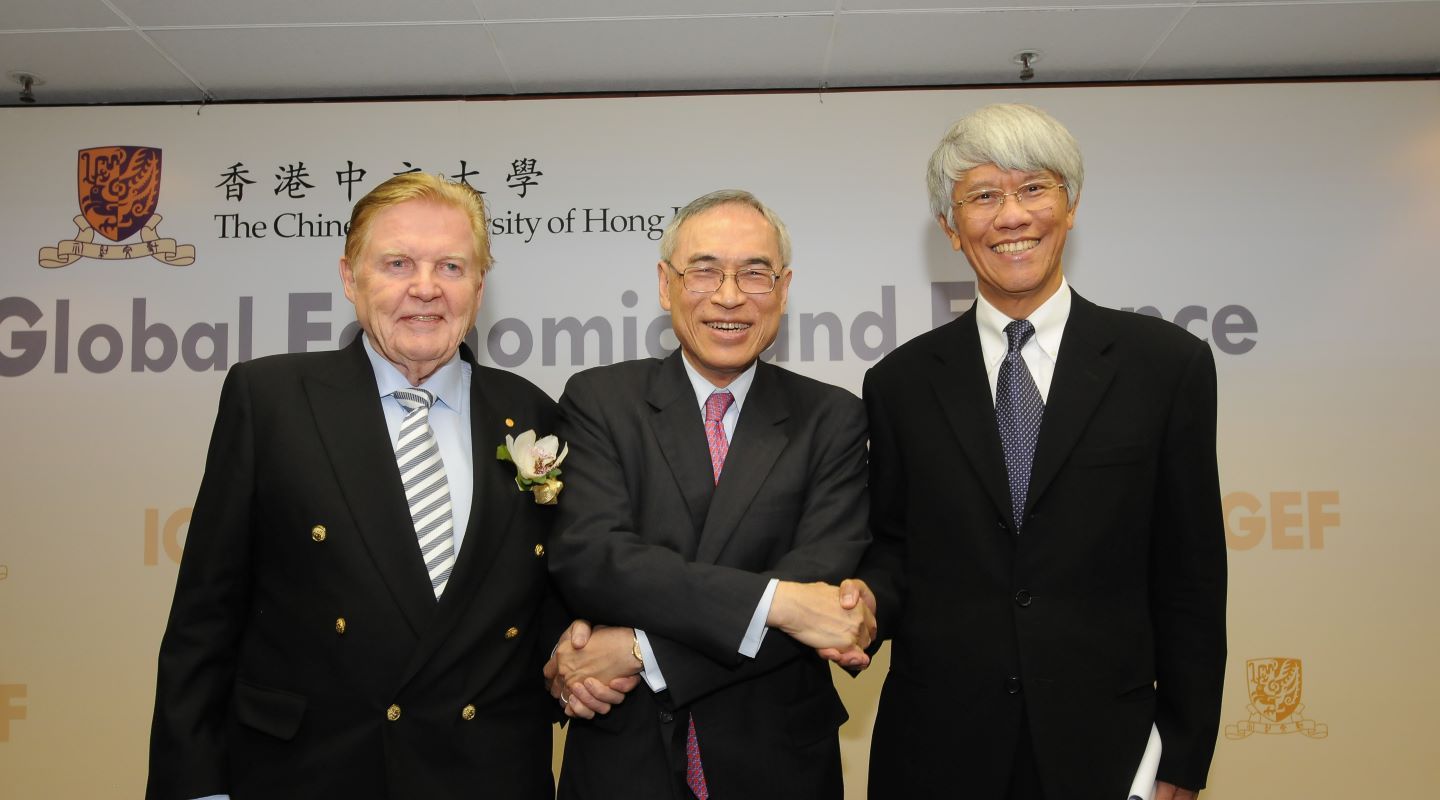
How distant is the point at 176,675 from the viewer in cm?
193

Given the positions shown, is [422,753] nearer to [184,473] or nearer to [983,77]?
[184,473]

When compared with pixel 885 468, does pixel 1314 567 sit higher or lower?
lower

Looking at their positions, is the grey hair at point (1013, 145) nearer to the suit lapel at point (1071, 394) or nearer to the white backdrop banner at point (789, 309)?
the suit lapel at point (1071, 394)

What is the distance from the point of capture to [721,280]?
2.23 meters

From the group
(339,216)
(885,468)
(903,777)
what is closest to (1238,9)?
(885,468)

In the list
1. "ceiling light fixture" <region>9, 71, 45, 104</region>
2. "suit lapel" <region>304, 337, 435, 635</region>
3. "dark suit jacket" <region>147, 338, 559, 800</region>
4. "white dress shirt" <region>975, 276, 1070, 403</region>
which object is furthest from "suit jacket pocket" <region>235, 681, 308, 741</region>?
"ceiling light fixture" <region>9, 71, 45, 104</region>

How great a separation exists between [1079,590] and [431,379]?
1.49 m

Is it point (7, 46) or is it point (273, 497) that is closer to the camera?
point (273, 497)

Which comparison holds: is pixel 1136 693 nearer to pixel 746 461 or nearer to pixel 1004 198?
pixel 746 461

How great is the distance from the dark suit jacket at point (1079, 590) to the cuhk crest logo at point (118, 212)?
3899mm

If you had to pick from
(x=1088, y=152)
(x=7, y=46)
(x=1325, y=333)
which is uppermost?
(x=7, y=46)

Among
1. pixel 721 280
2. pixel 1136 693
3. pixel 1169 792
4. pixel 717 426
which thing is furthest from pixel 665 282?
pixel 1169 792

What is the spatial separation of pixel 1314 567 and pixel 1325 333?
1058 mm

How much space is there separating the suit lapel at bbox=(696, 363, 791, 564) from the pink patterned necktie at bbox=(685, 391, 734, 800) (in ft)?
0.12
